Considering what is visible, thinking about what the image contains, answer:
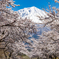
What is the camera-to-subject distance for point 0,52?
873 cm

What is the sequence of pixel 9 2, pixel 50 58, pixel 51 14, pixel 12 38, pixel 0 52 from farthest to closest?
pixel 50 58
pixel 0 52
pixel 9 2
pixel 12 38
pixel 51 14

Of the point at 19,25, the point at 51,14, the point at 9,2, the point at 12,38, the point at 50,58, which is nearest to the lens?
the point at 19,25

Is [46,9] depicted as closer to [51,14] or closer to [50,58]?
[51,14]

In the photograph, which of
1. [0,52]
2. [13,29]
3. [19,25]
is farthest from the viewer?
[0,52]

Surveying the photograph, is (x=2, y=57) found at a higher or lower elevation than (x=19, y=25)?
lower

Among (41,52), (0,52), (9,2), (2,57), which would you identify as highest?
(9,2)

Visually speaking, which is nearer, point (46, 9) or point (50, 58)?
point (46, 9)

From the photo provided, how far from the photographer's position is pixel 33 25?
4273 millimetres

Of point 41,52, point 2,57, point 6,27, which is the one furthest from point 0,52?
point 41,52

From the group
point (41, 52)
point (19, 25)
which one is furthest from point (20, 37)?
point (41, 52)

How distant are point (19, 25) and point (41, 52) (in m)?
19.6

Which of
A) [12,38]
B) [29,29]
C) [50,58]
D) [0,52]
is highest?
[29,29]

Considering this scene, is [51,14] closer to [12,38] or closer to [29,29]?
[29,29]

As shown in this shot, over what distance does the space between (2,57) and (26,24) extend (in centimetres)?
635
